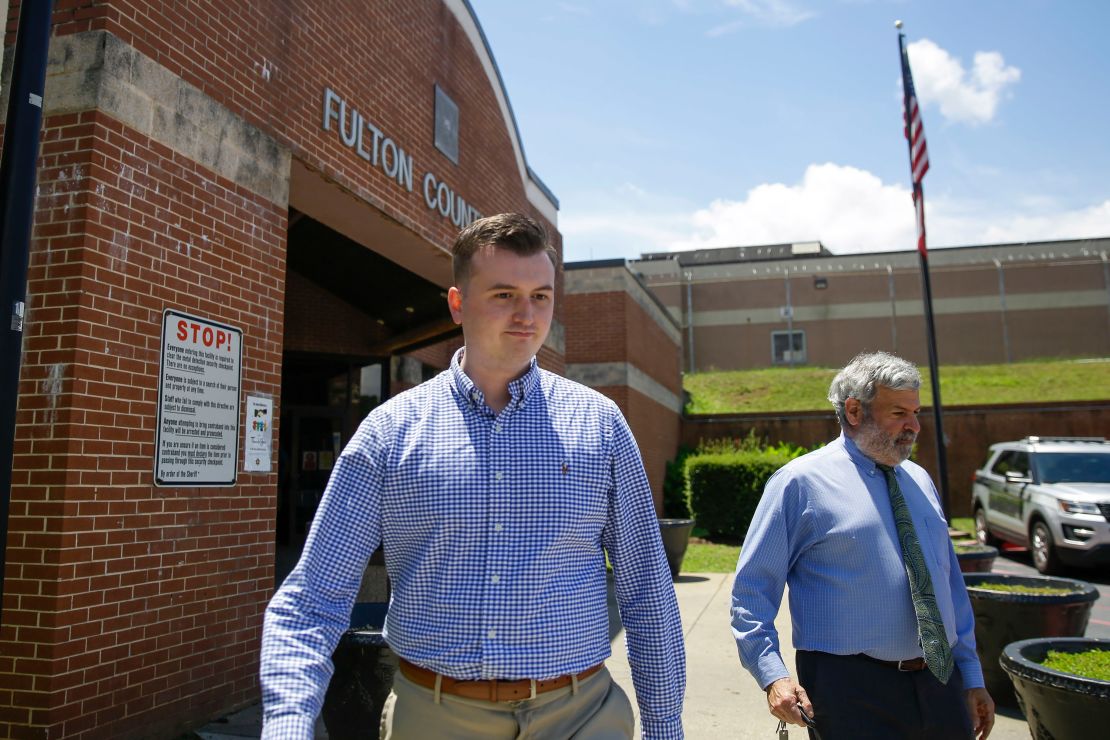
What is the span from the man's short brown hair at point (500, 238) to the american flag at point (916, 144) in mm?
13227

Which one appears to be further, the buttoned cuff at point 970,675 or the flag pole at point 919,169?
the flag pole at point 919,169

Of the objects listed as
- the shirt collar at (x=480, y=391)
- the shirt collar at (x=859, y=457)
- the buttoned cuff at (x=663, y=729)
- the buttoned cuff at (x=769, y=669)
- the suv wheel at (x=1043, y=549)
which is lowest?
the suv wheel at (x=1043, y=549)

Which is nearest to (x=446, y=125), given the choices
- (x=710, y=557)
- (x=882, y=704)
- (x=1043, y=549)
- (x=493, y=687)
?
(x=882, y=704)

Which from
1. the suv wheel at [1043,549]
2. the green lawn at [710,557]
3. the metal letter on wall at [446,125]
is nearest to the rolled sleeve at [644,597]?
the metal letter on wall at [446,125]

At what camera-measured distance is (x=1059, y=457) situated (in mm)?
13297

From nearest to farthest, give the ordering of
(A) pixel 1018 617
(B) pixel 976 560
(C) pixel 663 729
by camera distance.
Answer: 1. (C) pixel 663 729
2. (A) pixel 1018 617
3. (B) pixel 976 560

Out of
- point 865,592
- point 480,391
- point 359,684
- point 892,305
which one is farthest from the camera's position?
point 892,305

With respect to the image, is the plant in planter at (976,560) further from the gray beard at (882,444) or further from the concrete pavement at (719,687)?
the gray beard at (882,444)

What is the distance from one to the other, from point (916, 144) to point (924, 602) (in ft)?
43.2

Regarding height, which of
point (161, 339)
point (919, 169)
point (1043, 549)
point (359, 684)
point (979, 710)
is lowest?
point (1043, 549)

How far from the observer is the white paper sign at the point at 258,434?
18.7 feet

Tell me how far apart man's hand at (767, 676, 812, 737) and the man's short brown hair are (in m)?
1.76

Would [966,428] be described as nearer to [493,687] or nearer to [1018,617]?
[1018,617]

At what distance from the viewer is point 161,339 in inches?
196
